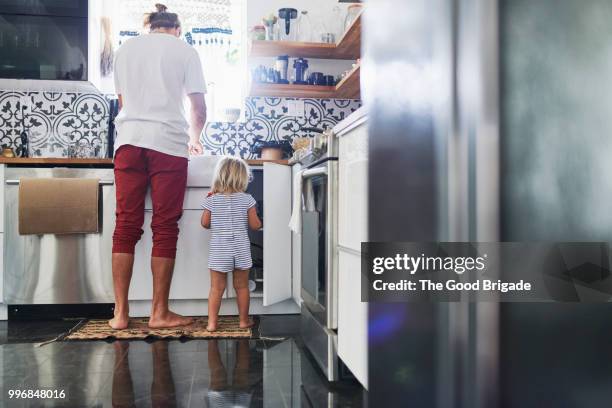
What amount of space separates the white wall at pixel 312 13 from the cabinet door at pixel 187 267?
48.0 inches

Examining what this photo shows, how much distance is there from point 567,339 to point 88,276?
8.27 feet

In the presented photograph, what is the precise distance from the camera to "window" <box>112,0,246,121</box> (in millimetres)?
3346

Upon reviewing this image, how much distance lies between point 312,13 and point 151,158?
5.07 feet

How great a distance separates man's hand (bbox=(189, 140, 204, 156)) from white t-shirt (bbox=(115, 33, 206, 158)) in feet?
0.68

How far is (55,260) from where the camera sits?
99.9 inches

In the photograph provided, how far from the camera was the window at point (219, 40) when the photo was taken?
3.35 metres

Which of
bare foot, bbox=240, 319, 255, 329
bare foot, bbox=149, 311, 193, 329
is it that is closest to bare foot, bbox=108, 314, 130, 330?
bare foot, bbox=149, 311, 193, 329

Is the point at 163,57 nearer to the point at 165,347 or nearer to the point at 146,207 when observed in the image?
the point at 146,207

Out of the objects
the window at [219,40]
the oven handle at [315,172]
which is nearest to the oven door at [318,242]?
the oven handle at [315,172]

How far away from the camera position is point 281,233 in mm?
2480

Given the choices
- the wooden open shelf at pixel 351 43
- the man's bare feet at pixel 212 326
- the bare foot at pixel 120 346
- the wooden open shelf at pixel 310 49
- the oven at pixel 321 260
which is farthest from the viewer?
the wooden open shelf at pixel 310 49

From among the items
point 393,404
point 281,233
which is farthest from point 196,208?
point 393,404

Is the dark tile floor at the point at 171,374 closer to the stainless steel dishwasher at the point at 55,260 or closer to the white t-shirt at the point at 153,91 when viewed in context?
the stainless steel dishwasher at the point at 55,260

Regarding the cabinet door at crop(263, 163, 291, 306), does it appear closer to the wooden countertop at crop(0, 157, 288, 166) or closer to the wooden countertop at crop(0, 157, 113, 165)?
the wooden countertop at crop(0, 157, 288, 166)
